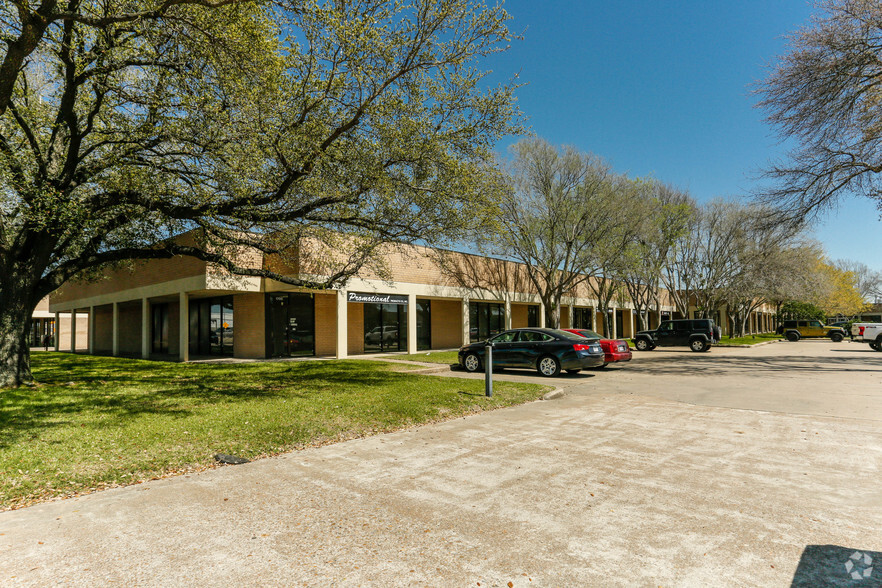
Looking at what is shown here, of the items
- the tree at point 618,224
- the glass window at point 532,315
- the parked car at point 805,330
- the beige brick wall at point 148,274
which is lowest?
the parked car at point 805,330

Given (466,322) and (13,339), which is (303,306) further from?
(13,339)

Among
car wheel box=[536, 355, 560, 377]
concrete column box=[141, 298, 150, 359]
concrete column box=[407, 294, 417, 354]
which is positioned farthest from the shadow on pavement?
concrete column box=[141, 298, 150, 359]

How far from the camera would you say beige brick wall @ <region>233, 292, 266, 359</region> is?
21.3m

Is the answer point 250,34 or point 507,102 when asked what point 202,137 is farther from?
point 507,102

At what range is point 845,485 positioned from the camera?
4812 mm

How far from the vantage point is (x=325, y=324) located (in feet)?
76.2

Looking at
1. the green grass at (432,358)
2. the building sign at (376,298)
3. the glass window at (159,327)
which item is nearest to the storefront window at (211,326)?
the glass window at (159,327)

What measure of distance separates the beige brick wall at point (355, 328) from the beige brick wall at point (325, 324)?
2.51 feet

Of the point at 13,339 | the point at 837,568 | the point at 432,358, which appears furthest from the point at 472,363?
the point at 837,568

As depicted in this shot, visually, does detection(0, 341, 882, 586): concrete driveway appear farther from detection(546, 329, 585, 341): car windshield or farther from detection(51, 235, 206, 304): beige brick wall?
detection(51, 235, 206, 304): beige brick wall

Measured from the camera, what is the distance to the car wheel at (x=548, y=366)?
14798 mm

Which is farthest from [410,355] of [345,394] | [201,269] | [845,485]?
[845,485]

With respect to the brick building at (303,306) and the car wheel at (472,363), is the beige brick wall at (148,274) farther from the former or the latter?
the car wheel at (472,363)

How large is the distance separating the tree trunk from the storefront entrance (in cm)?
993
